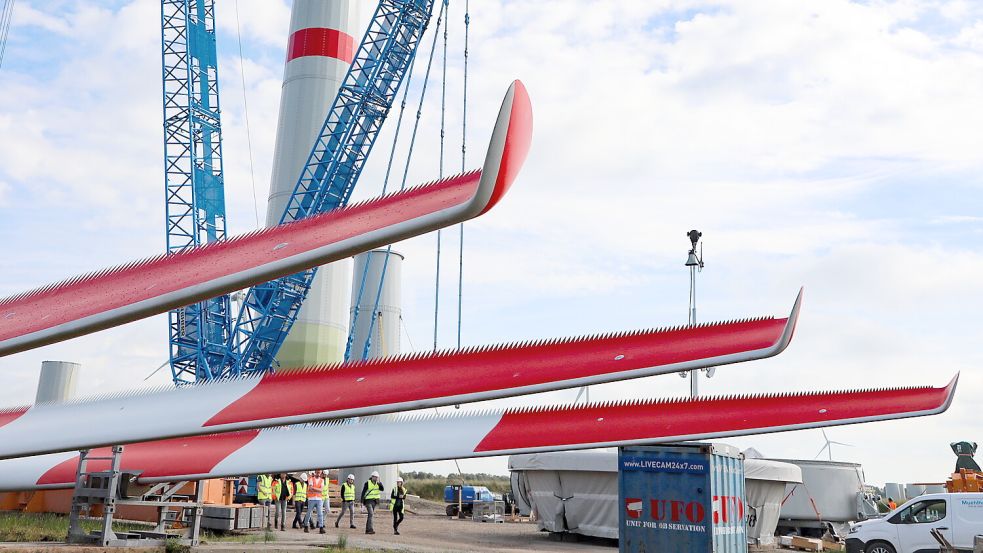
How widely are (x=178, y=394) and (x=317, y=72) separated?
37136 millimetres

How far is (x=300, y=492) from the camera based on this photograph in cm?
2314

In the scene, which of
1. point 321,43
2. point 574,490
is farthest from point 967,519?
point 321,43

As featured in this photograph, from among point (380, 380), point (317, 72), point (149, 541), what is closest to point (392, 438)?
point (380, 380)

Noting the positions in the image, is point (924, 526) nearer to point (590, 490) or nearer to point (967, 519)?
point (967, 519)

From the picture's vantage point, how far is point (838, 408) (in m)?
6.72

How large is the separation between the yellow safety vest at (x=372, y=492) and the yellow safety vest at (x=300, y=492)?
2.18 m

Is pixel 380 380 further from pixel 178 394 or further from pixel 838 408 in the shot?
pixel 838 408

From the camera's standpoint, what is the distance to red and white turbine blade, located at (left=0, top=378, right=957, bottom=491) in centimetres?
632

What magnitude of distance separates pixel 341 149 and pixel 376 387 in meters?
30.8

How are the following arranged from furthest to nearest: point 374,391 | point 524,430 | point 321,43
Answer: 1. point 321,43
2. point 524,430
3. point 374,391

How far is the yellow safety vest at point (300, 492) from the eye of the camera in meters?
23.0

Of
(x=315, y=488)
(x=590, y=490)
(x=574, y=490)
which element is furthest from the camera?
(x=315, y=488)

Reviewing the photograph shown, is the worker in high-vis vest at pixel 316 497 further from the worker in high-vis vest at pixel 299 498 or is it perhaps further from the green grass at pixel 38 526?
the green grass at pixel 38 526

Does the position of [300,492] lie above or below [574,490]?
below
